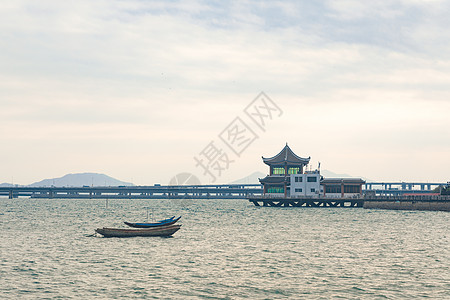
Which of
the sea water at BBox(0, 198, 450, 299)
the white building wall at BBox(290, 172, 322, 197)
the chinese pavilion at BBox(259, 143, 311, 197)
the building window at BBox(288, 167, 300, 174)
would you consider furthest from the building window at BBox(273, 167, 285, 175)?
the sea water at BBox(0, 198, 450, 299)

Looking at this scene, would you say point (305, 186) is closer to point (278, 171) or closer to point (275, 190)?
point (275, 190)

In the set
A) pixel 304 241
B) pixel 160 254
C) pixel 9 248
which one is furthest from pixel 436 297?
pixel 9 248

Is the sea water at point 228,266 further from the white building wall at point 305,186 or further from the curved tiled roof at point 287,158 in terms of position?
the curved tiled roof at point 287,158

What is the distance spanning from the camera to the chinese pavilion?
172250 mm

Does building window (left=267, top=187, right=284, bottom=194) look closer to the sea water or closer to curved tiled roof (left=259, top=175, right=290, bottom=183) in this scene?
curved tiled roof (left=259, top=175, right=290, bottom=183)

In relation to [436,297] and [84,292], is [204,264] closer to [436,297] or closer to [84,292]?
[84,292]

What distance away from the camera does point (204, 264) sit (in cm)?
4966

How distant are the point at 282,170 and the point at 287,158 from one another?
4290 mm

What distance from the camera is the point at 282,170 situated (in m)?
177

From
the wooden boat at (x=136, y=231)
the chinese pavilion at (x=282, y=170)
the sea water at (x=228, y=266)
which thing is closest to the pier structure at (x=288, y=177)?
the chinese pavilion at (x=282, y=170)

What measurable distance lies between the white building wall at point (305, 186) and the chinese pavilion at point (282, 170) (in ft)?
9.37

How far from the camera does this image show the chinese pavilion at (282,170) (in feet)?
565

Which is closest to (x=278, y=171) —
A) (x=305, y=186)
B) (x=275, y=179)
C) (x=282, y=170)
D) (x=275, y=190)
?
(x=282, y=170)

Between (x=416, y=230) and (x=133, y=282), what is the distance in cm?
5697
